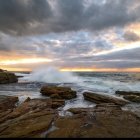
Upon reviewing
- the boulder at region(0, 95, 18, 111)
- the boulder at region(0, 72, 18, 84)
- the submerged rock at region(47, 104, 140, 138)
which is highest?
the boulder at region(0, 72, 18, 84)

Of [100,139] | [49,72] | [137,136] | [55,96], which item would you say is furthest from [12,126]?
[49,72]

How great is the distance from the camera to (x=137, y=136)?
565 centimetres

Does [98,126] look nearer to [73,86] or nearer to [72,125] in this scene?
[72,125]

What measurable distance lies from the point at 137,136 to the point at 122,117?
1.87 metres

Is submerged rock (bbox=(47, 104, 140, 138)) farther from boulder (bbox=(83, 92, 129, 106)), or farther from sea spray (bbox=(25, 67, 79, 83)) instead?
sea spray (bbox=(25, 67, 79, 83))

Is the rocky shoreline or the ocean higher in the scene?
the ocean

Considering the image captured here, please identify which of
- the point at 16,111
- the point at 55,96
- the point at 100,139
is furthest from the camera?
the point at 55,96

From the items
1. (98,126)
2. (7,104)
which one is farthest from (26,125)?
(7,104)

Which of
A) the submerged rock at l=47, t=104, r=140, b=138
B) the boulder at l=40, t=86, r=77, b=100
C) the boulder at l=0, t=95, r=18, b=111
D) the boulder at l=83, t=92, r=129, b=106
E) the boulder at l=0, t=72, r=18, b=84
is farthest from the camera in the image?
the boulder at l=0, t=72, r=18, b=84

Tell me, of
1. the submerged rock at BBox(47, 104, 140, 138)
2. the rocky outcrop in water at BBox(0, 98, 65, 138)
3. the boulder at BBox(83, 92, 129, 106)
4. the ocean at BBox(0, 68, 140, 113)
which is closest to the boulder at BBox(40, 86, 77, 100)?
the ocean at BBox(0, 68, 140, 113)

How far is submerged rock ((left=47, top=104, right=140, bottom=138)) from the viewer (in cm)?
572

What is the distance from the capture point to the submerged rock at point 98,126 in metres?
5.72

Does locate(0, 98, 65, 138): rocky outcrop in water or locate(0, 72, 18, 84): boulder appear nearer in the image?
locate(0, 98, 65, 138): rocky outcrop in water

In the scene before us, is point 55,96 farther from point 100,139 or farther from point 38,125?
point 100,139
